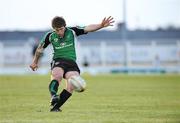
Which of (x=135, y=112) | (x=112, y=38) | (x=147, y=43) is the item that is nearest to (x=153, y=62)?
(x=147, y=43)

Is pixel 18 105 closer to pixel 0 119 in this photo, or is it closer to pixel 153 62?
pixel 0 119

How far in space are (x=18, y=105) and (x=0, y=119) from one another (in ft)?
13.7

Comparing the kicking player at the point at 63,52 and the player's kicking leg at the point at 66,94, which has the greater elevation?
the kicking player at the point at 63,52

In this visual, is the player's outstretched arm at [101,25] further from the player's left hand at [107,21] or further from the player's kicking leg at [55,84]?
the player's kicking leg at [55,84]

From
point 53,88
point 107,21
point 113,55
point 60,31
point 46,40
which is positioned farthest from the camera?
point 113,55

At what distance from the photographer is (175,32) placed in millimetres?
92250

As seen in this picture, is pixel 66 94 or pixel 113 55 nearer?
pixel 66 94

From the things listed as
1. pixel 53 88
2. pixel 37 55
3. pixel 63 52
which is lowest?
pixel 53 88

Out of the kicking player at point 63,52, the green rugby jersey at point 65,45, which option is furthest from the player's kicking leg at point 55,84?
the green rugby jersey at point 65,45

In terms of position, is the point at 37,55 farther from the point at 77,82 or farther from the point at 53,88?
the point at 77,82

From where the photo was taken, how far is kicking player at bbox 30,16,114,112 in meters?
16.0

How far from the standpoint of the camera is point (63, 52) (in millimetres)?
16297

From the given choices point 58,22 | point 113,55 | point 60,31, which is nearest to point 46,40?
point 60,31

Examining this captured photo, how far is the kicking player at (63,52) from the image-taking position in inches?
630
